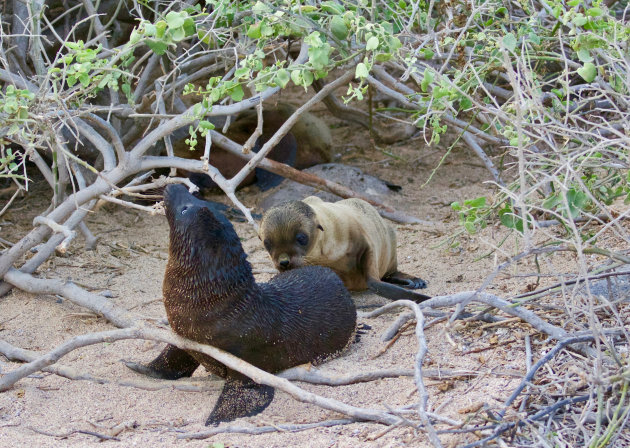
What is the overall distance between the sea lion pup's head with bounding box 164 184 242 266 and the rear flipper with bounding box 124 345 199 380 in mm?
659

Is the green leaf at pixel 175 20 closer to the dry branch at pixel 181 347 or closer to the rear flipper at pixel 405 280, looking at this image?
the dry branch at pixel 181 347

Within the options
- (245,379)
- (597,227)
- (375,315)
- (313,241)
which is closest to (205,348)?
(245,379)

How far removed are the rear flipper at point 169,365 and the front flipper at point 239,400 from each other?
44 centimetres

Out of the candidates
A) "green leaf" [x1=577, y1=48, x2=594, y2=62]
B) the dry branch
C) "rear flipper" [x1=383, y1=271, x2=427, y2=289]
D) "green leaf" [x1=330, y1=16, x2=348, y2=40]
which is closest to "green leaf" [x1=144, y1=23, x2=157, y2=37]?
"green leaf" [x1=330, y1=16, x2=348, y2=40]

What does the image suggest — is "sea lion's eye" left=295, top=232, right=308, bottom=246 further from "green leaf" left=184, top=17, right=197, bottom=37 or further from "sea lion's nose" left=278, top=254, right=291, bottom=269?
"green leaf" left=184, top=17, right=197, bottom=37

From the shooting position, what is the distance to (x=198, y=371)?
4.28 m

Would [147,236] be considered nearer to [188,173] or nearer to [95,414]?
[188,173]

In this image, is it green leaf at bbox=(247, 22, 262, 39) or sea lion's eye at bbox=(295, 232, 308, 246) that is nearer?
green leaf at bbox=(247, 22, 262, 39)

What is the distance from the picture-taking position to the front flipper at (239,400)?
347cm

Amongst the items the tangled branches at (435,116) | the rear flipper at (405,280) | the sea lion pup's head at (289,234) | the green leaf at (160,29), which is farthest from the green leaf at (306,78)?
the rear flipper at (405,280)

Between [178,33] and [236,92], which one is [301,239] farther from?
[178,33]

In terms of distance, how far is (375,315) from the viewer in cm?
466

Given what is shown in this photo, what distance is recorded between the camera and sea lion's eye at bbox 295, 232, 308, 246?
5.36 meters

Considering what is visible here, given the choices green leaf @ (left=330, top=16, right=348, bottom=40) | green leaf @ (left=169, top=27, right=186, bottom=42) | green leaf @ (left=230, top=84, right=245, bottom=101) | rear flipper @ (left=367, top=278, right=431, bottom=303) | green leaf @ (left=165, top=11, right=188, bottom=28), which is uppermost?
green leaf @ (left=165, top=11, right=188, bottom=28)
